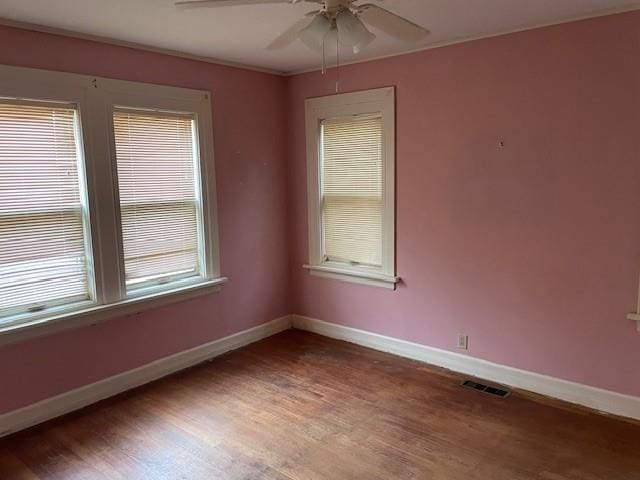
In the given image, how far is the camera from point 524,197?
313 centimetres

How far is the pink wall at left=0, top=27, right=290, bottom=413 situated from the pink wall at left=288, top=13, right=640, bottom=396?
929 mm

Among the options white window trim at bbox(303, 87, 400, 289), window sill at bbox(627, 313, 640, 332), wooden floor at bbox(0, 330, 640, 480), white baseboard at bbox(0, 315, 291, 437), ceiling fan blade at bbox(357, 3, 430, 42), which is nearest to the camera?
ceiling fan blade at bbox(357, 3, 430, 42)

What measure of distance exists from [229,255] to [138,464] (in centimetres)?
184

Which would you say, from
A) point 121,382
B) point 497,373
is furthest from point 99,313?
point 497,373

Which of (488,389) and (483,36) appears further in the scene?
(488,389)

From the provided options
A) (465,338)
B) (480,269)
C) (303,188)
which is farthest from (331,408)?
(303,188)

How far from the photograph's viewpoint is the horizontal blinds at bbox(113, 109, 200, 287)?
3.32 metres

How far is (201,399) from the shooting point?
325 cm

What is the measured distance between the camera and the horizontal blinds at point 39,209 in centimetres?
279

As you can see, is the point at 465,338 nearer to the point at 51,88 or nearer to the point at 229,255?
the point at 229,255

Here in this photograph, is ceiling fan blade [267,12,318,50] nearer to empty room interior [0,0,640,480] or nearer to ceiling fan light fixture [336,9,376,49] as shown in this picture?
empty room interior [0,0,640,480]

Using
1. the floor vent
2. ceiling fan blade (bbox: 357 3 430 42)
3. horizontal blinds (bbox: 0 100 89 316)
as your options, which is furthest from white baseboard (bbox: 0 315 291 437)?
ceiling fan blade (bbox: 357 3 430 42)

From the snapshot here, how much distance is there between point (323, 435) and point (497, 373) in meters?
1.38

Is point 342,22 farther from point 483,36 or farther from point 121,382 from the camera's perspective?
point 121,382
